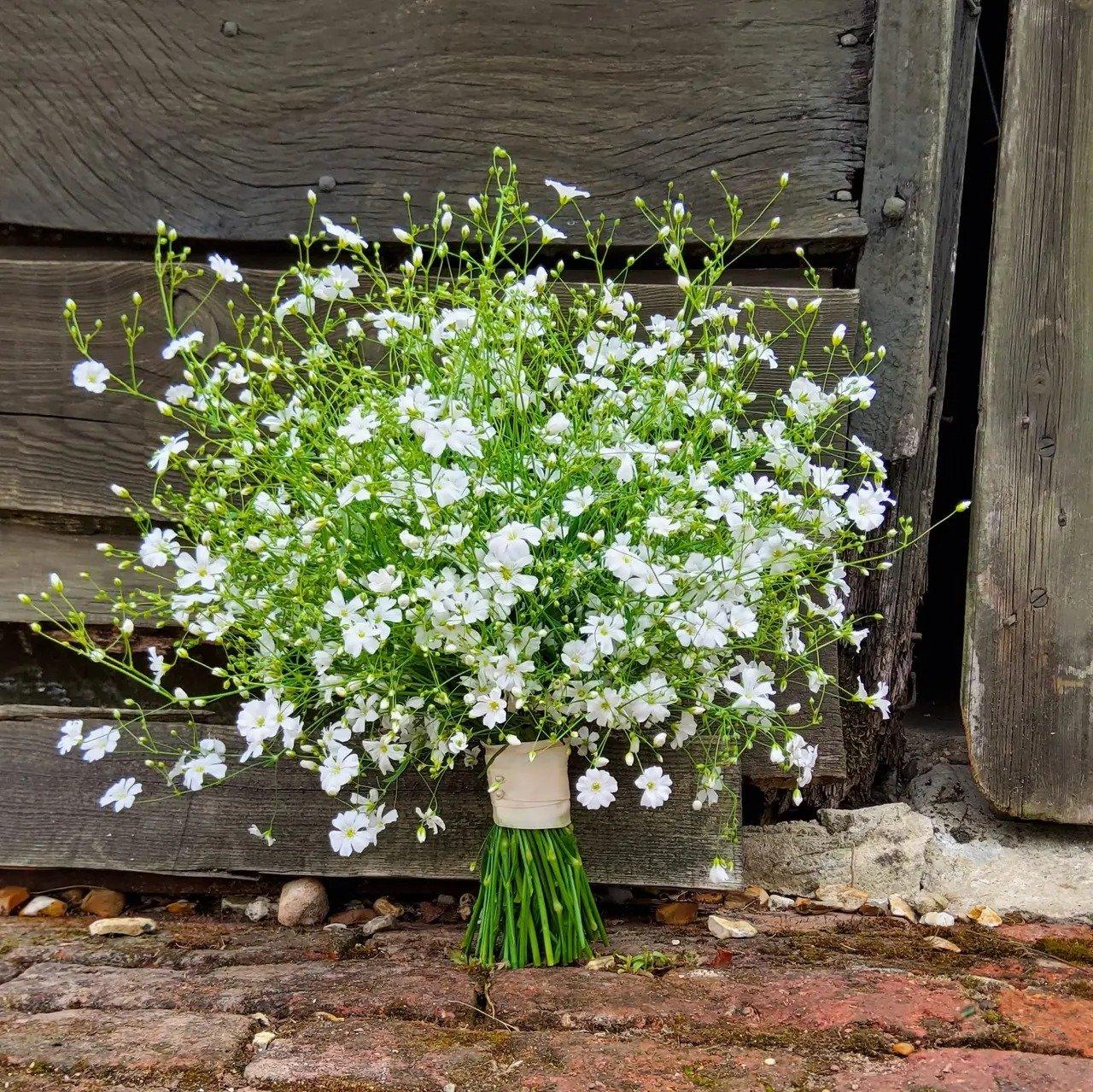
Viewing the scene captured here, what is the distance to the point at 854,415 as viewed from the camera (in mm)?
2148

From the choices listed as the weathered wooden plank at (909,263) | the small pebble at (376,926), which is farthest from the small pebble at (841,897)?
the small pebble at (376,926)

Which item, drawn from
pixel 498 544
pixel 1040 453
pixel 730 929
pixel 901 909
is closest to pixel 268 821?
pixel 730 929

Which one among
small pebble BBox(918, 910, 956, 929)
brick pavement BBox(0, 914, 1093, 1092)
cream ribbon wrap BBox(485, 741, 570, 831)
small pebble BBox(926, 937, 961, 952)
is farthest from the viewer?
small pebble BBox(918, 910, 956, 929)

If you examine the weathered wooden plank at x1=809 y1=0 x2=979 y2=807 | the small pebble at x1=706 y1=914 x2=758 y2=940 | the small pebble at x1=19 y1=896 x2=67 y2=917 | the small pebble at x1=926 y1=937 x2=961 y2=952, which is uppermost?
the weathered wooden plank at x1=809 y1=0 x2=979 y2=807

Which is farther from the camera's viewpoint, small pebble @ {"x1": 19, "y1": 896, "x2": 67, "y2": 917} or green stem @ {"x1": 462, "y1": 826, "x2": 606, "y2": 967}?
small pebble @ {"x1": 19, "y1": 896, "x2": 67, "y2": 917}

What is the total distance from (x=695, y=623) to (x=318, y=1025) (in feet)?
2.86

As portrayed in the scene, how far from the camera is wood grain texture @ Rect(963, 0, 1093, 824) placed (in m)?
2.10

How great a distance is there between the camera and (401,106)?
7.23ft

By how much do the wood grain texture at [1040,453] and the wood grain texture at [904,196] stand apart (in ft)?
0.47

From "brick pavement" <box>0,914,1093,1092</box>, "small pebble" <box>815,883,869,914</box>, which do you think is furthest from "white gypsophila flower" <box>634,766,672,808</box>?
"small pebble" <box>815,883,869,914</box>

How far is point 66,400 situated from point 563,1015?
1649 mm

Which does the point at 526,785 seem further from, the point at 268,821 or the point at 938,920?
the point at 938,920

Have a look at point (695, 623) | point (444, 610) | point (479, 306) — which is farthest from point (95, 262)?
point (695, 623)

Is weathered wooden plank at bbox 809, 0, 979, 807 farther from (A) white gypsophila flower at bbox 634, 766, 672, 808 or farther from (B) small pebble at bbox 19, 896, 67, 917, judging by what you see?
(B) small pebble at bbox 19, 896, 67, 917
